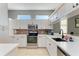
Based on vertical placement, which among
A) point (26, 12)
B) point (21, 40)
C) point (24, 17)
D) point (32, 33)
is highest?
point (26, 12)

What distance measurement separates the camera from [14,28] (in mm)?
8570

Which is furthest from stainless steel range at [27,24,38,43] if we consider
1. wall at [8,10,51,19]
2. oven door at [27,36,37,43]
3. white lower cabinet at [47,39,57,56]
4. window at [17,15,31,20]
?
white lower cabinet at [47,39,57,56]

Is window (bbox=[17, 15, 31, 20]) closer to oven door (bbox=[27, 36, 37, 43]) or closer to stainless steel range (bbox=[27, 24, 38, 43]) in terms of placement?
stainless steel range (bbox=[27, 24, 38, 43])

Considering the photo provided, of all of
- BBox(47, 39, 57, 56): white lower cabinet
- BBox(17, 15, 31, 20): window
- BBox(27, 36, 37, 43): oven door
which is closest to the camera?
BBox(47, 39, 57, 56): white lower cabinet

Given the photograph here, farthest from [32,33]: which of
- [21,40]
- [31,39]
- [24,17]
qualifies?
[24,17]

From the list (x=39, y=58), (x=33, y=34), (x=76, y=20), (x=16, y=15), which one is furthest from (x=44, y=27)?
(x=39, y=58)

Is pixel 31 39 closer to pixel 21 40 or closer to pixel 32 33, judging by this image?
pixel 32 33

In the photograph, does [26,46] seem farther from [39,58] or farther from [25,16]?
[39,58]

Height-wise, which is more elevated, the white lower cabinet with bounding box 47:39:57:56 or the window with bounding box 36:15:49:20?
the window with bounding box 36:15:49:20

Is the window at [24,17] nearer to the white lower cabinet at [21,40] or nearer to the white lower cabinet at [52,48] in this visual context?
the white lower cabinet at [21,40]

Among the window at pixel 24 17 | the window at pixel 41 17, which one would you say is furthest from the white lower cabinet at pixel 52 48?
the window at pixel 24 17

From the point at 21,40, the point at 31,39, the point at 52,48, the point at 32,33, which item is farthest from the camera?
the point at 32,33

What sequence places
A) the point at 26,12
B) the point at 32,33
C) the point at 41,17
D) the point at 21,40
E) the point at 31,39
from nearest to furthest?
the point at 21,40, the point at 31,39, the point at 32,33, the point at 26,12, the point at 41,17

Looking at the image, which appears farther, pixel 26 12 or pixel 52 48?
pixel 26 12
